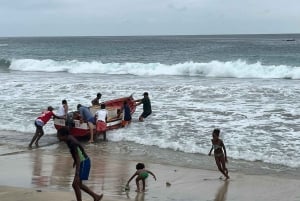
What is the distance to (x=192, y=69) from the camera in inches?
1567

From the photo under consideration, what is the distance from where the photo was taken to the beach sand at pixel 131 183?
29.2ft

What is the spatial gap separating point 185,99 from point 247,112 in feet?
14.4

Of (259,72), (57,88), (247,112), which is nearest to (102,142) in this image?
(247,112)

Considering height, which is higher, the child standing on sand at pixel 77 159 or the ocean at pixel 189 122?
the child standing on sand at pixel 77 159

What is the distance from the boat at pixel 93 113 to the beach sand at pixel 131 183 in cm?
277

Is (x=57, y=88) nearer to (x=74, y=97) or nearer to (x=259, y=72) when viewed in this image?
(x=74, y=97)

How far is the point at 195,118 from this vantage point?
57.9 feet

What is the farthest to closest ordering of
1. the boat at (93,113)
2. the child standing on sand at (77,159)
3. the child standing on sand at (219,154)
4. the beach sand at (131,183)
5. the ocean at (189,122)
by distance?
the boat at (93,113)
the ocean at (189,122)
the child standing on sand at (219,154)
the beach sand at (131,183)
the child standing on sand at (77,159)

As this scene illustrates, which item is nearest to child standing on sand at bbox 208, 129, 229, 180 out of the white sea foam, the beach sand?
the beach sand

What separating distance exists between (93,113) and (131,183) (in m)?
6.80

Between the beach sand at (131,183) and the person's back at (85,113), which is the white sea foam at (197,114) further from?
the beach sand at (131,183)

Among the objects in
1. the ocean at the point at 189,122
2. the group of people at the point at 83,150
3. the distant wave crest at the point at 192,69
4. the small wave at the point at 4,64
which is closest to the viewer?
the group of people at the point at 83,150

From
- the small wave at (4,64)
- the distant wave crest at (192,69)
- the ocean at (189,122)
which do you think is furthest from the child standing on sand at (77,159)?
the small wave at (4,64)

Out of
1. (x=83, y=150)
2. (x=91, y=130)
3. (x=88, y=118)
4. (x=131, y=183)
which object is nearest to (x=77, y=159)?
(x=83, y=150)
